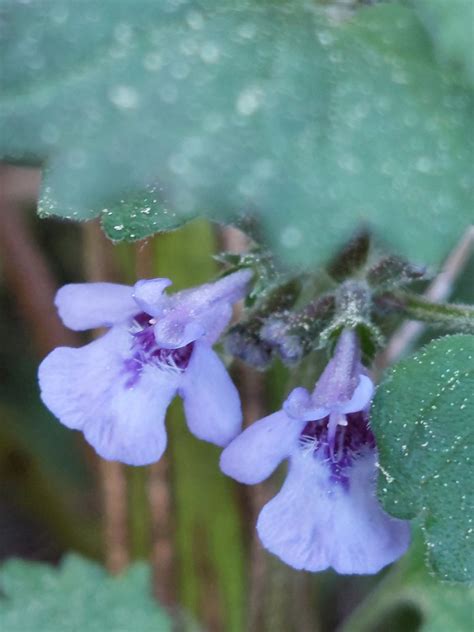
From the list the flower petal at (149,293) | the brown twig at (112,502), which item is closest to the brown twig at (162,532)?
the brown twig at (112,502)

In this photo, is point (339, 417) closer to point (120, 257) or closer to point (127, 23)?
point (127, 23)

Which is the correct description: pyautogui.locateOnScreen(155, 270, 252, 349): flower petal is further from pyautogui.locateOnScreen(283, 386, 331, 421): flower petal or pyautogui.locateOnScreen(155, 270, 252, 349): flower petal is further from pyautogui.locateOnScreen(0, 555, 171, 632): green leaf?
pyautogui.locateOnScreen(0, 555, 171, 632): green leaf

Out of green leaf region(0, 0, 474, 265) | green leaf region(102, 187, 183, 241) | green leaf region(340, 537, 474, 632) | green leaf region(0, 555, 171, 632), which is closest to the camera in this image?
green leaf region(0, 0, 474, 265)

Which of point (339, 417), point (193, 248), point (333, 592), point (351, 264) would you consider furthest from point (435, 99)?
point (333, 592)

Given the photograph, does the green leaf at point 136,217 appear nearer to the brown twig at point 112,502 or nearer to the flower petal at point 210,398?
the flower petal at point 210,398

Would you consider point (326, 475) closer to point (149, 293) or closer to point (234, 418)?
point (234, 418)

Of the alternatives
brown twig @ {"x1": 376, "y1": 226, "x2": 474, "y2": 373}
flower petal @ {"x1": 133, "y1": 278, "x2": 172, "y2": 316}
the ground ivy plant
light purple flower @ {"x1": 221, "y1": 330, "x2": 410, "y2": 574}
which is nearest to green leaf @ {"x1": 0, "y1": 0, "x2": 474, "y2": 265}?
the ground ivy plant
